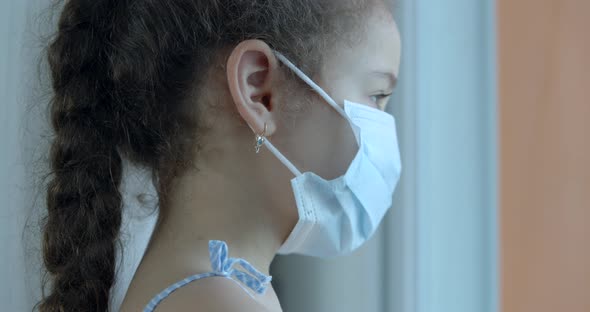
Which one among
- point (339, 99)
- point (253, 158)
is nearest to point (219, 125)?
point (253, 158)

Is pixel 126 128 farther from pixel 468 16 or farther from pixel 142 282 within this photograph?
pixel 468 16

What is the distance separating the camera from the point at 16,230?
4.64 feet

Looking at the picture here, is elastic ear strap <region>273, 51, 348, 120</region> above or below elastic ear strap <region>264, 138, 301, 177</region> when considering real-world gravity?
above

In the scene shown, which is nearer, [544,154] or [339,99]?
[339,99]

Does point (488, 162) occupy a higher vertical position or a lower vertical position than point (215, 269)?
higher

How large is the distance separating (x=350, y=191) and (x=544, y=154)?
342 millimetres

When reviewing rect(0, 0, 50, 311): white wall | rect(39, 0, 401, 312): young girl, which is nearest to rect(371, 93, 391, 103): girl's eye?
rect(39, 0, 401, 312): young girl

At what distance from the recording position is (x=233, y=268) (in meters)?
0.95

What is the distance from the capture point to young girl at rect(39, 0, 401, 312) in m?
0.98

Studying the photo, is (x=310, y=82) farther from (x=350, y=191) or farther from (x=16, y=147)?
(x=16, y=147)

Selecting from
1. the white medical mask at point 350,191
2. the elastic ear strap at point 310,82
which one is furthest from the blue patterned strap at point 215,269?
the elastic ear strap at point 310,82

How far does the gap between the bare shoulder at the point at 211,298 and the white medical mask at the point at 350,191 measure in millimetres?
168

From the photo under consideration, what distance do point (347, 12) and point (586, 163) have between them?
1.41 feet

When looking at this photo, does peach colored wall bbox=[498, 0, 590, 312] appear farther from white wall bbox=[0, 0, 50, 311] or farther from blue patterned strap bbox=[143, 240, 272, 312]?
white wall bbox=[0, 0, 50, 311]
